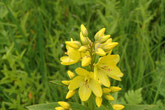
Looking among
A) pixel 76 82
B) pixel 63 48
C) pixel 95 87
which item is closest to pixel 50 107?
pixel 76 82

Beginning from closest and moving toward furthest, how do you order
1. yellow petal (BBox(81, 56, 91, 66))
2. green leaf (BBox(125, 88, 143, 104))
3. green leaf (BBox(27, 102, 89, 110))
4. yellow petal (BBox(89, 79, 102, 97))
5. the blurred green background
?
1. yellow petal (BBox(81, 56, 91, 66))
2. yellow petal (BBox(89, 79, 102, 97))
3. green leaf (BBox(27, 102, 89, 110))
4. green leaf (BBox(125, 88, 143, 104))
5. the blurred green background

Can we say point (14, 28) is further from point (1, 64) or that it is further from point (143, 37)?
point (143, 37)

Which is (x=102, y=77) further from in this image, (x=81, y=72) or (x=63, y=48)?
(x=63, y=48)

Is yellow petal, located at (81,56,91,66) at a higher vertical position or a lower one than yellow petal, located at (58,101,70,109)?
higher

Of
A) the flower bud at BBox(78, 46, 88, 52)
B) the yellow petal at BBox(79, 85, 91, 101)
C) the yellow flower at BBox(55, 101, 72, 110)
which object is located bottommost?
the yellow flower at BBox(55, 101, 72, 110)

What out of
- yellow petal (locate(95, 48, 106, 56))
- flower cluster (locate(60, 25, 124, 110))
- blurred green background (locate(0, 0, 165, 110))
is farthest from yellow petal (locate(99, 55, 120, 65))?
blurred green background (locate(0, 0, 165, 110))

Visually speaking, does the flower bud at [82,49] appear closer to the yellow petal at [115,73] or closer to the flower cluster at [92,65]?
the flower cluster at [92,65]

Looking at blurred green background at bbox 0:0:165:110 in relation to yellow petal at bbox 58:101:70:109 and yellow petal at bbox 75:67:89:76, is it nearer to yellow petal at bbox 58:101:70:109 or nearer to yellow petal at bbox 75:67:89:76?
yellow petal at bbox 58:101:70:109

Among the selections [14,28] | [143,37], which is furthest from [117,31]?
→ [14,28]

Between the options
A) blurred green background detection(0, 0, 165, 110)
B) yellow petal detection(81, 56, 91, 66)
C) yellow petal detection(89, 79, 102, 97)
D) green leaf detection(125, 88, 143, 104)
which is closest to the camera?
yellow petal detection(81, 56, 91, 66)

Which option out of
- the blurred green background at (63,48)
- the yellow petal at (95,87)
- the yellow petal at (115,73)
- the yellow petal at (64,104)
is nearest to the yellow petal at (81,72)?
the yellow petal at (95,87)
